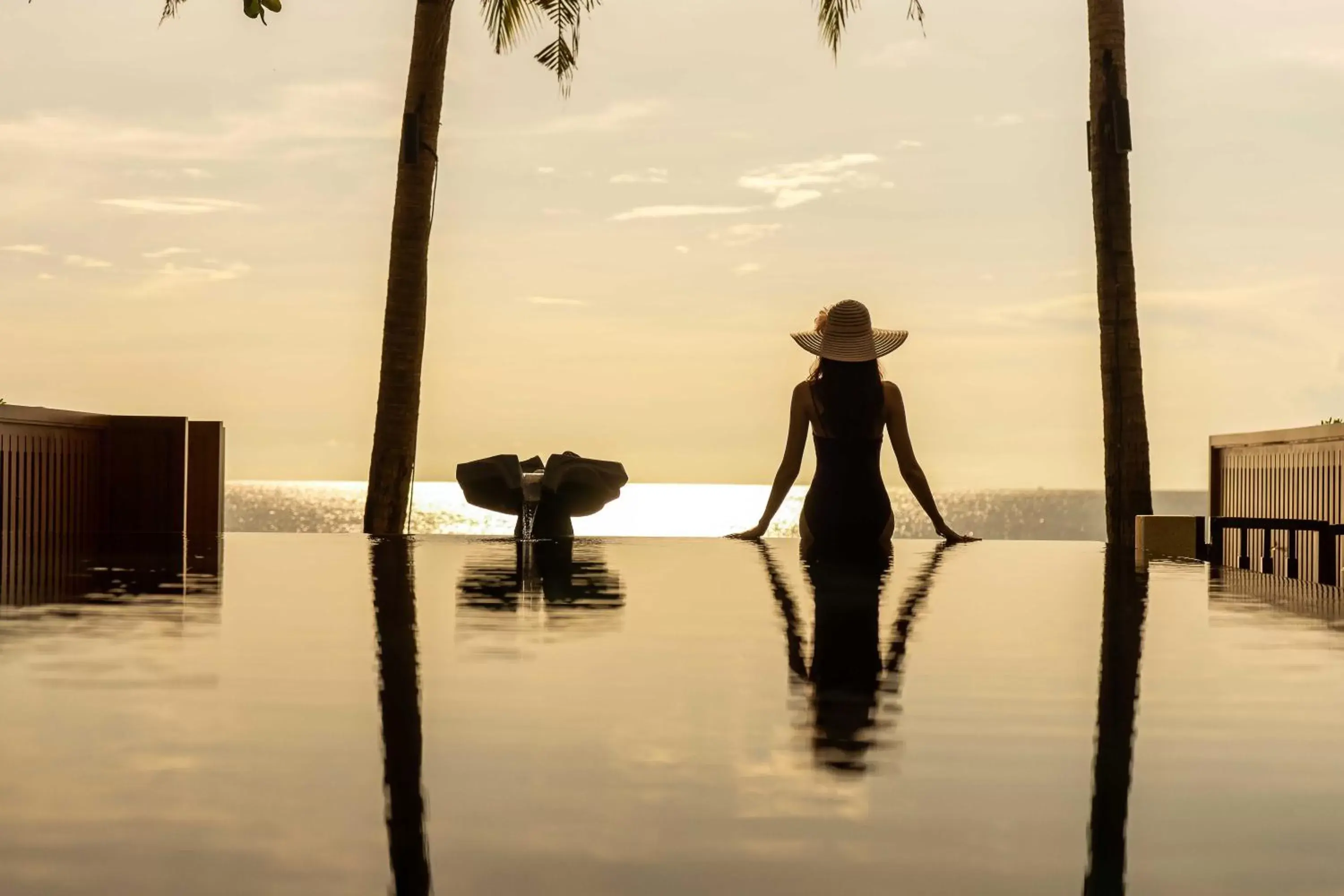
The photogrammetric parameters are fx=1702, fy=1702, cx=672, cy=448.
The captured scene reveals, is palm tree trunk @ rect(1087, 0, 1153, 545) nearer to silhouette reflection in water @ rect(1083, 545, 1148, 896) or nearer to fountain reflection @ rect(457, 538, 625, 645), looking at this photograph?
fountain reflection @ rect(457, 538, 625, 645)

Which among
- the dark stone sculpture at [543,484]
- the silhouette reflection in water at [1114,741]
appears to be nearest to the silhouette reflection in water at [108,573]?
the dark stone sculpture at [543,484]

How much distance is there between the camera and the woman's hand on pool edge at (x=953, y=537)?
9133 millimetres

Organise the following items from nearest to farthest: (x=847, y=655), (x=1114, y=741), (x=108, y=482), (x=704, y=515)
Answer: (x=1114, y=741)
(x=847, y=655)
(x=108, y=482)
(x=704, y=515)

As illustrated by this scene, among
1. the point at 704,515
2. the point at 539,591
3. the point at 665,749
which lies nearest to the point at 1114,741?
the point at 665,749

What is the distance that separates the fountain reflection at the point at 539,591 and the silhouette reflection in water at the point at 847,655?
64cm

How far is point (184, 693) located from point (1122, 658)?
2.38 metres

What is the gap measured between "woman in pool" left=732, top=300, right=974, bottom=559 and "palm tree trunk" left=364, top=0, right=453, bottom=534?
555cm

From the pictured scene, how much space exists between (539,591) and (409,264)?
7059 mm

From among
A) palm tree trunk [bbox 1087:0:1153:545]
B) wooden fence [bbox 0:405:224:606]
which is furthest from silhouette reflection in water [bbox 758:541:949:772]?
palm tree trunk [bbox 1087:0:1153:545]

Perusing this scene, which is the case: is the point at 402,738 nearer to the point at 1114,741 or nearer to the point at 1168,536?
the point at 1114,741

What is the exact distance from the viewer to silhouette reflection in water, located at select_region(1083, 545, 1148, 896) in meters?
2.13

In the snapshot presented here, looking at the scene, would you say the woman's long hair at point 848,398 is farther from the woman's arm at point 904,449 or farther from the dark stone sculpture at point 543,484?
the dark stone sculpture at point 543,484

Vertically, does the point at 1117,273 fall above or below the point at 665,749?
above

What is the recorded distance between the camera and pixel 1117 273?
12117mm
